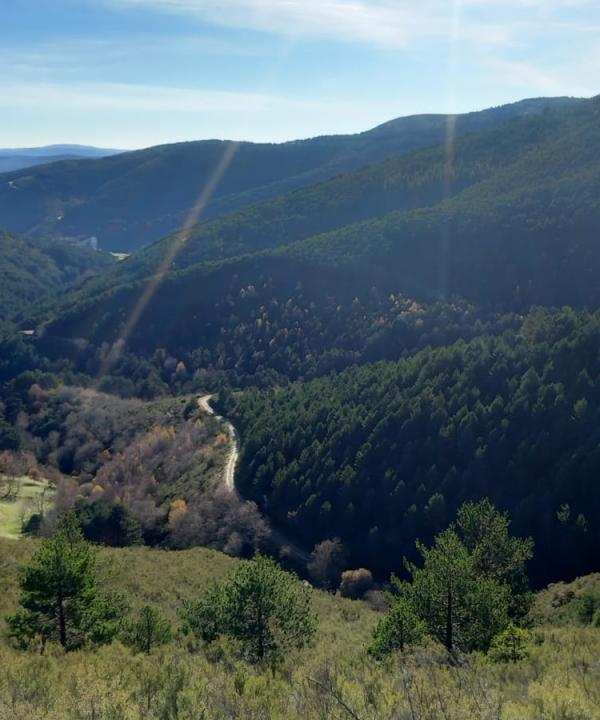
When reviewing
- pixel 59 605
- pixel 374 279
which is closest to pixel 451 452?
pixel 59 605

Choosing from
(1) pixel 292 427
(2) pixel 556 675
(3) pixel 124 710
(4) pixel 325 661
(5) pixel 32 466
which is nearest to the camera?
(3) pixel 124 710

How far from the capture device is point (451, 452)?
7062 centimetres

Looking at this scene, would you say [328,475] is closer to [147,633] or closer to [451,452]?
[451,452]

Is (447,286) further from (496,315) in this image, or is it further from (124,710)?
(124,710)

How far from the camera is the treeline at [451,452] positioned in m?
61.4

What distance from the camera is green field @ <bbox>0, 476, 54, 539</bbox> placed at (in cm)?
6981

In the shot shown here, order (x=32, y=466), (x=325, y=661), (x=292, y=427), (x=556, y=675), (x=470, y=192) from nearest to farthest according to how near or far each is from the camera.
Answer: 1. (x=556, y=675)
2. (x=325, y=661)
3. (x=292, y=427)
4. (x=32, y=466)
5. (x=470, y=192)

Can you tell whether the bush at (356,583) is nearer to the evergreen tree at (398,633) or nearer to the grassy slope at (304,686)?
the grassy slope at (304,686)

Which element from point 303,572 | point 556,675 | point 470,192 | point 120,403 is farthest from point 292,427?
point 470,192

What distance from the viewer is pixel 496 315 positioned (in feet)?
410

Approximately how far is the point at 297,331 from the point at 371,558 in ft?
249

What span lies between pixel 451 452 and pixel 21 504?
51.0 metres

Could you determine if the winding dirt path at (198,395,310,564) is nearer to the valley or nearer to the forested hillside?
the valley

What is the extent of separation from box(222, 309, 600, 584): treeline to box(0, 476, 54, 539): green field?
24.6 m
